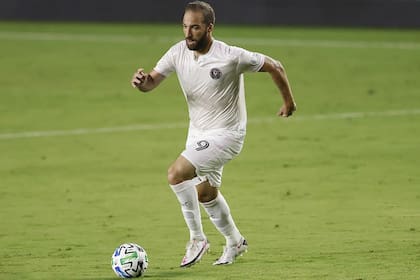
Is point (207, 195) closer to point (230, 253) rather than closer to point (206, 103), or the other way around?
point (230, 253)

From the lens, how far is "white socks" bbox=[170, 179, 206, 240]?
10469 millimetres

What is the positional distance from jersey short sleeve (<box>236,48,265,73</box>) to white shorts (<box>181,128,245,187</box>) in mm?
597

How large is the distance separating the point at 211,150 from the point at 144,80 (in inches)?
34.8

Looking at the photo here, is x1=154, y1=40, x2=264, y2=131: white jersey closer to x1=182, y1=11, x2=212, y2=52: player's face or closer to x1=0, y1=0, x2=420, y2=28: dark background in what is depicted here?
x1=182, y1=11, x2=212, y2=52: player's face

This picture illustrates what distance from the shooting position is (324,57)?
29438 mm

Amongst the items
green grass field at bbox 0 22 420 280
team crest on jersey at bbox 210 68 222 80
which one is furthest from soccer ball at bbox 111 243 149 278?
team crest on jersey at bbox 210 68 222 80

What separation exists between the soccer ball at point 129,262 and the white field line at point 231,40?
2053 cm

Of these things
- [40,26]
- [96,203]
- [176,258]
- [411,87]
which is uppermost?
[176,258]

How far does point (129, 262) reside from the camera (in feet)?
33.3

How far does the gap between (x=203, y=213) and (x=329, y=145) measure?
5391 mm

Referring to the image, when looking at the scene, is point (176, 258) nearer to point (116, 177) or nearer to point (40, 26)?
point (116, 177)

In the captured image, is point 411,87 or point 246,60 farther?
point 411,87

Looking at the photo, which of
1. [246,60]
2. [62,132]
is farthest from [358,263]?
[62,132]

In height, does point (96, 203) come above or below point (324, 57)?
above
